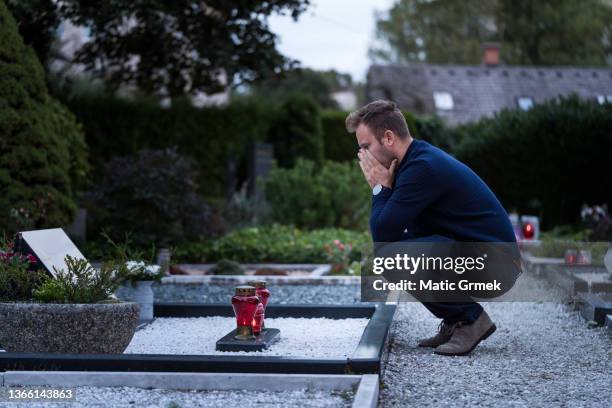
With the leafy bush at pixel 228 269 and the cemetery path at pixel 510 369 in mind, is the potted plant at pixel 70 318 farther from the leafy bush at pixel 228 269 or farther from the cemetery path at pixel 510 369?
the leafy bush at pixel 228 269

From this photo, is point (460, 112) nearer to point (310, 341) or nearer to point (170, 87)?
point (170, 87)

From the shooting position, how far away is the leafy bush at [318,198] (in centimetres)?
1423

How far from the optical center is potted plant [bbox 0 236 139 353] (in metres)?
4.52

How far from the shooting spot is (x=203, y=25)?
533 inches

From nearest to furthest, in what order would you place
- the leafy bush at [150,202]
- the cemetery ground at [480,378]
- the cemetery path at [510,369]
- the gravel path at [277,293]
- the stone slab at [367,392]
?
the stone slab at [367,392] < the cemetery ground at [480,378] < the cemetery path at [510,369] < the gravel path at [277,293] < the leafy bush at [150,202]

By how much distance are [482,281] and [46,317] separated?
2456mm

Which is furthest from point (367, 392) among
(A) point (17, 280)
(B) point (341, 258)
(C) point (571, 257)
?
(B) point (341, 258)

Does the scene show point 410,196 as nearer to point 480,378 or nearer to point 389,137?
point 389,137

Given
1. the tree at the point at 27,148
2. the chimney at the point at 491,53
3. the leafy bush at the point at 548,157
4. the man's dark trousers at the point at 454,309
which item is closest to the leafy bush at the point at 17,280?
the man's dark trousers at the point at 454,309

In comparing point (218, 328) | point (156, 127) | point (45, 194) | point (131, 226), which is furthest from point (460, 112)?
point (218, 328)

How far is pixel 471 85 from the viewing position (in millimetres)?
31156

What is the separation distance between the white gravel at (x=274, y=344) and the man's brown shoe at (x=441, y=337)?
43 centimetres

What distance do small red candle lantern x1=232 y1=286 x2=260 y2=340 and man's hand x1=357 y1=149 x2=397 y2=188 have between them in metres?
0.94

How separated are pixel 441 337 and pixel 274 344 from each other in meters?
0.99
